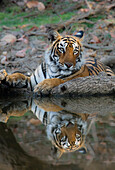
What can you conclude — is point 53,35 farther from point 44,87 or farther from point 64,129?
point 64,129

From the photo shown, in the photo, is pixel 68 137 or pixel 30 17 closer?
pixel 68 137

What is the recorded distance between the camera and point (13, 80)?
5441 mm

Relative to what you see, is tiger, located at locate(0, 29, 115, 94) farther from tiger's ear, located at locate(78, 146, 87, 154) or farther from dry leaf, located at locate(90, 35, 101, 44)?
dry leaf, located at locate(90, 35, 101, 44)

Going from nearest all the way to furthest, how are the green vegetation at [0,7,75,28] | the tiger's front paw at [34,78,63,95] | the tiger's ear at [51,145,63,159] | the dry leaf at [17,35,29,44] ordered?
the tiger's ear at [51,145,63,159], the tiger's front paw at [34,78,63,95], the dry leaf at [17,35,29,44], the green vegetation at [0,7,75,28]

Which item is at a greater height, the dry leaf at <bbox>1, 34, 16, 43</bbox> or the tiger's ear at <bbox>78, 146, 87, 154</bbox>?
the dry leaf at <bbox>1, 34, 16, 43</bbox>

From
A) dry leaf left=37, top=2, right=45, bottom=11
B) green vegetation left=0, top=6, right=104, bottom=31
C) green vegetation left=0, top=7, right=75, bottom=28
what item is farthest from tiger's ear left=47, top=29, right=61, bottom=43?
dry leaf left=37, top=2, right=45, bottom=11

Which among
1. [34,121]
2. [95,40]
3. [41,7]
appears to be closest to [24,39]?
[95,40]

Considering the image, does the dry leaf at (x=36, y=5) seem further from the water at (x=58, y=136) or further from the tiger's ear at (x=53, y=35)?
the water at (x=58, y=136)

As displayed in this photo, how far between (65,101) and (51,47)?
1.14m

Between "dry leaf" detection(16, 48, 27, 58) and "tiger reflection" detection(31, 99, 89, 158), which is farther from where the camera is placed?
"dry leaf" detection(16, 48, 27, 58)

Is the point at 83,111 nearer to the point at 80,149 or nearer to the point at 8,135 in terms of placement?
the point at 8,135

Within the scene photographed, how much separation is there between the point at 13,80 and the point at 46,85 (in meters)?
0.61

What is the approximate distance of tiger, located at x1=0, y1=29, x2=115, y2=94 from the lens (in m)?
5.21

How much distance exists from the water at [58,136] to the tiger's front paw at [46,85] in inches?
20.4
